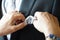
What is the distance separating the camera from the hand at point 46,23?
735 millimetres

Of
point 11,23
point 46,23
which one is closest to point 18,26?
point 11,23

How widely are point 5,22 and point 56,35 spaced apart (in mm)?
298

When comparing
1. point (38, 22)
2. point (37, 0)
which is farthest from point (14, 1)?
point (38, 22)

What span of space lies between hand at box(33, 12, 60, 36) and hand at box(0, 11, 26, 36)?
0.28ft

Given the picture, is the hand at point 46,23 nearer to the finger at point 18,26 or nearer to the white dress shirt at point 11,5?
the finger at point 18,26

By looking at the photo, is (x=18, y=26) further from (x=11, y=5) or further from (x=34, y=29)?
(x=11, y=5)

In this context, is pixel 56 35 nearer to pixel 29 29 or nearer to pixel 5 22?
pixel 29 29

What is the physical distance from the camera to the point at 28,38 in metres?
0.84

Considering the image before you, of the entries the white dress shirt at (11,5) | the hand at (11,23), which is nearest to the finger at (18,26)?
the hand at (11,23)

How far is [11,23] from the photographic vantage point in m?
0.81

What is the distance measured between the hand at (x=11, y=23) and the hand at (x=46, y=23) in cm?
9

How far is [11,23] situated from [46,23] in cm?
20

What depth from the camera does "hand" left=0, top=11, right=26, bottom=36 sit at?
2.57 ft

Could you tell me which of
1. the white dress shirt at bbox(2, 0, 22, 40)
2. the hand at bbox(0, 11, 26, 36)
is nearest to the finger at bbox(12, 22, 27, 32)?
the hand at bbox(0, 11, 26, 36)
